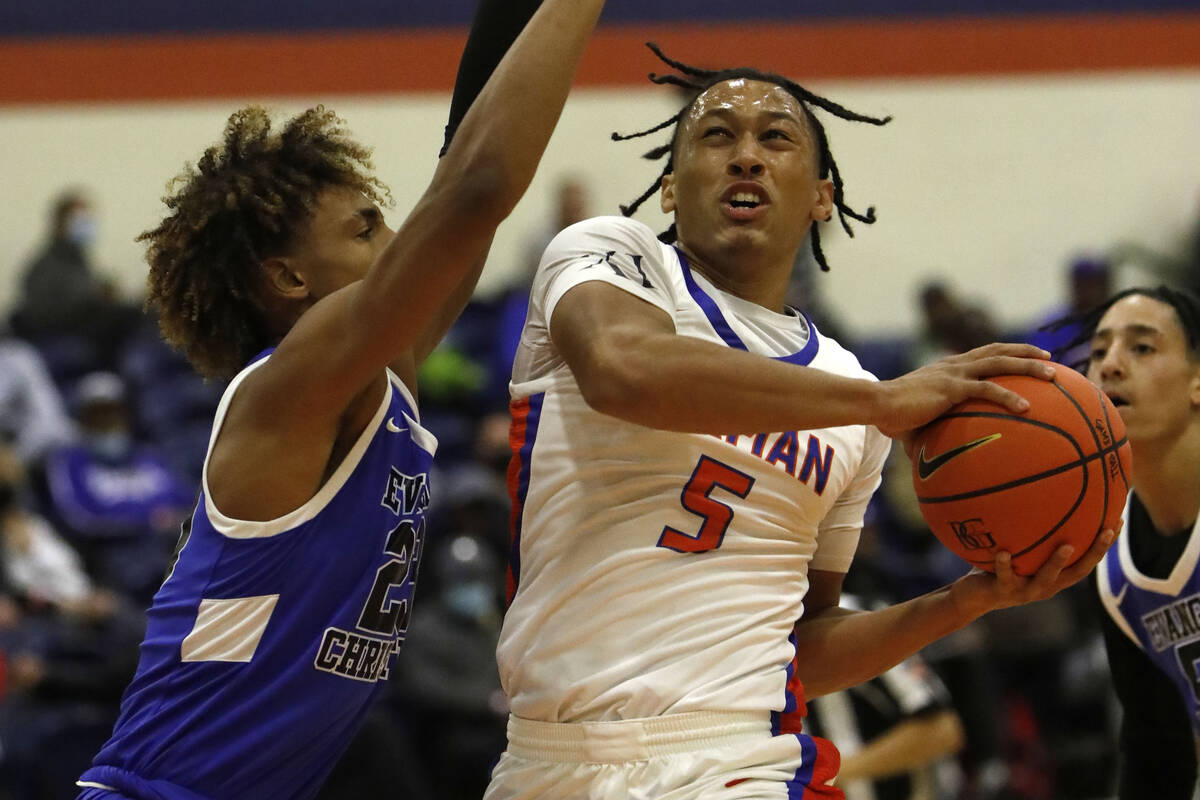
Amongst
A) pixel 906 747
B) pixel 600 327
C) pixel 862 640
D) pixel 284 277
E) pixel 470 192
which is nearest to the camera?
pixel 470 192

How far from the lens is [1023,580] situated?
10.5 ft

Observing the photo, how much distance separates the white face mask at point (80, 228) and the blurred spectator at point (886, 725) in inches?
313

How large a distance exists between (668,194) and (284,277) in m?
0.91

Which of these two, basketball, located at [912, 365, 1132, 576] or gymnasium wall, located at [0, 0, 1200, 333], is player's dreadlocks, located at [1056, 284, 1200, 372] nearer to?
basketball, located at [912, 365, 1132, 576]

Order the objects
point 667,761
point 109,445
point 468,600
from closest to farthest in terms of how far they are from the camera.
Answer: point 667,761 < point 468,600 < point 109,445

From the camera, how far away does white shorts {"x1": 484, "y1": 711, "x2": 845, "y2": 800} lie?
2.97 m

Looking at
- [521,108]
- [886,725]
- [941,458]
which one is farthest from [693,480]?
[886,725]

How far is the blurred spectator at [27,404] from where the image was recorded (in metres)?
10.7

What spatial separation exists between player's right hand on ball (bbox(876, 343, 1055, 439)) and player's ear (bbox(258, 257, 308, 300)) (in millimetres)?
1248

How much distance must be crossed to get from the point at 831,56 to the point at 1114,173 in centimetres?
261

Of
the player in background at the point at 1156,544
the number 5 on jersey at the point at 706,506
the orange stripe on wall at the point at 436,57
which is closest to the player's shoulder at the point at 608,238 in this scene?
the number 5 on jersey at the point at 706,506

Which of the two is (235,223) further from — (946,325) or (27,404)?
(946,325)

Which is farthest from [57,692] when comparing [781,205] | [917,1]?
[917,1]

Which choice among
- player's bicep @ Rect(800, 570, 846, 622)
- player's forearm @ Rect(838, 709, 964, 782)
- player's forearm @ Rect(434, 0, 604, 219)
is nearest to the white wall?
player's forearm @ Rect(838, 709, 964, 782)
